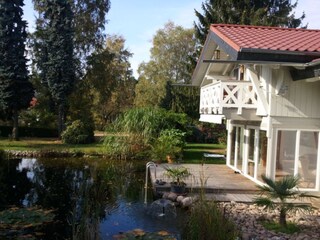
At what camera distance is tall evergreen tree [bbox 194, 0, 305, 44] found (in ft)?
83.4

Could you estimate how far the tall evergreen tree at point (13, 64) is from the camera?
24.5 metres

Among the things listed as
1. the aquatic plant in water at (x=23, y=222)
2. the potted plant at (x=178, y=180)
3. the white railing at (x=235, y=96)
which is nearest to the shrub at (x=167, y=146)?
the potted plant at (x=178, y=180)

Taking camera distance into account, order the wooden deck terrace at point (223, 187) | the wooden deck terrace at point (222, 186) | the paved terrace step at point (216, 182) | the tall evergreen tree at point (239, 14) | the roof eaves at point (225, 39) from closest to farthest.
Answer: the roof eaves at point (225, 39) < the wooden deck terrace at point (223, 187) < the wooden deck terrace at point (222, 186) < the paved terrace step at point (216, 182) < the tall evergreen tree at point (239, 14)

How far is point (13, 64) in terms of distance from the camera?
24.9 metres

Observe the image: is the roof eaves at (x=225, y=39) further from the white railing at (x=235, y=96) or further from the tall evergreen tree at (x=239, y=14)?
the tall evergreen tree at (x=239, y=14)

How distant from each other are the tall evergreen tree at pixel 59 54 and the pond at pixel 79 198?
10282mm

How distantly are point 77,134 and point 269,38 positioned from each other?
16.1 meters

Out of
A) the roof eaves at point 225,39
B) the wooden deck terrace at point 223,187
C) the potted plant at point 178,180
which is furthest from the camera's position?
the potted plant at point 178,180

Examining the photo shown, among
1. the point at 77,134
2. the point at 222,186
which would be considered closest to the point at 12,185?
the point at 222,186

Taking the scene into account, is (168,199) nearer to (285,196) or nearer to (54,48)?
(285,196)

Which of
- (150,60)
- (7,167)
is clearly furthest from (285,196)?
(150,60)

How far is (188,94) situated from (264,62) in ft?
65.0

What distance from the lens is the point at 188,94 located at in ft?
95.7

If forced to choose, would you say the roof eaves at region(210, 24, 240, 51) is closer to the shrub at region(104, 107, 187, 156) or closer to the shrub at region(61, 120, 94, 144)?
the shrub at region(104, 107, 187, 156)
